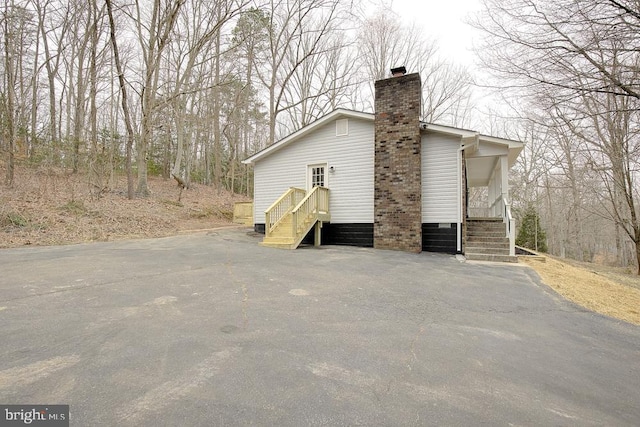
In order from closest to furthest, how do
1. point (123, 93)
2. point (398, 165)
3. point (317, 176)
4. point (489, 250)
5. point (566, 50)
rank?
1. point (566, 50)
2. point (489, 250)
3. point (398, 165)
4. point (317, 176)
5. point (123, 93)

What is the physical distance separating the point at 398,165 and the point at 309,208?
311cm

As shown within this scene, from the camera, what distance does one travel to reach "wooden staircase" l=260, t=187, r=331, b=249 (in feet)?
29.9

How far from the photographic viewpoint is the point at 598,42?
5172 millimetres

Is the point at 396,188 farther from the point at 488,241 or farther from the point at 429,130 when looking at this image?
the point at 488,241

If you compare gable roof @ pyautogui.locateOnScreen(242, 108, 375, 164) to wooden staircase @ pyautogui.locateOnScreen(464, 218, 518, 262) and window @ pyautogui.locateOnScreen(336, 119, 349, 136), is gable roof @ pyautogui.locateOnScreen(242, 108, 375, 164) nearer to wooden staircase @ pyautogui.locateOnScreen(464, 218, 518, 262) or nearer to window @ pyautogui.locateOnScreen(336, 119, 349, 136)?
window @ pyautogui.locateOnScreen(336, 119, 349, 136)

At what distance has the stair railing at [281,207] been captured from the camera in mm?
9484

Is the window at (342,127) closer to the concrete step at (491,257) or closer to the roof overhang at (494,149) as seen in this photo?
the roof overhang at (494,149)

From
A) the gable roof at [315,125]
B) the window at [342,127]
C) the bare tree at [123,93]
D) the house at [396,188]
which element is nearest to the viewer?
the house at [396,188]

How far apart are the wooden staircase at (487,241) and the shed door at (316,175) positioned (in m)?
5.19

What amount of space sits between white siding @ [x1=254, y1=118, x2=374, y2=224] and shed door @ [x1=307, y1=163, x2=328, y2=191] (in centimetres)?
16

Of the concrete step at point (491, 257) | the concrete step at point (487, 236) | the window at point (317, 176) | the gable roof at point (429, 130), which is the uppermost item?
the gable roof at point (429, 130)

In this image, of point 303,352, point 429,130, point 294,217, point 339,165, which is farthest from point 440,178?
point 303,352

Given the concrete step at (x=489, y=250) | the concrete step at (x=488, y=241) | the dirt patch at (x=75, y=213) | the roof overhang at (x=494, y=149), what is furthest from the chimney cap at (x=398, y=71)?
the dirt patch at (x=75, y=213)

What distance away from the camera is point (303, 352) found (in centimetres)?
258
